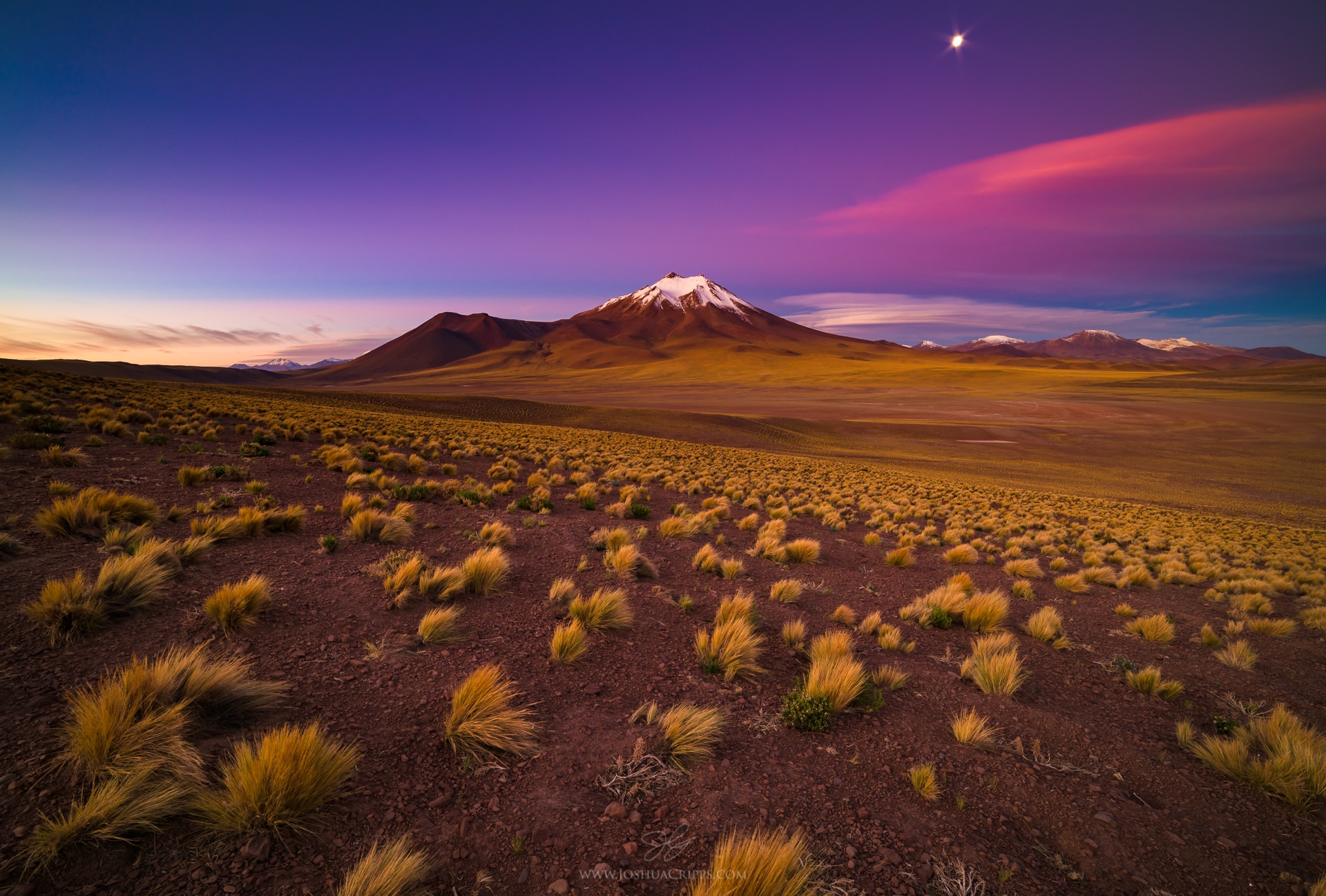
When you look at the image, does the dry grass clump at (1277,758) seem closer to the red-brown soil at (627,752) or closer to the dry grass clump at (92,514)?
the red-brown soil at (627,752)

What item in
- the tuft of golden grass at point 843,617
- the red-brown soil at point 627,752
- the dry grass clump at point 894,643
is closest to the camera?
the red-brown soil at point 627,752

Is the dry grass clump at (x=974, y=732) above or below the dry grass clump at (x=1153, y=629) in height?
above

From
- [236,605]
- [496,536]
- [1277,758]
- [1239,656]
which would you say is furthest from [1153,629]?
[236,605]

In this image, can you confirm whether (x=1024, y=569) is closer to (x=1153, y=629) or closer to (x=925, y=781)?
(x=1153, y=629)

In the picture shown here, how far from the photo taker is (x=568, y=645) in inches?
185

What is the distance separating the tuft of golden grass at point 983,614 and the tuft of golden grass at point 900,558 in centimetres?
326

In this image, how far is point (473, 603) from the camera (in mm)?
5695

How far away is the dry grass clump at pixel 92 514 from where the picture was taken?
546cm

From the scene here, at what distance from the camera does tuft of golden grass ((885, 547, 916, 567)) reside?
1041 centimetres

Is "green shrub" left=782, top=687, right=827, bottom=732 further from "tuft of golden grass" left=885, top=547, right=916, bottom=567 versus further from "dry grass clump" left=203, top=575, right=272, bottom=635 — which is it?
"tuft of golden grass" left=885, top=547, right=916, bottom=567

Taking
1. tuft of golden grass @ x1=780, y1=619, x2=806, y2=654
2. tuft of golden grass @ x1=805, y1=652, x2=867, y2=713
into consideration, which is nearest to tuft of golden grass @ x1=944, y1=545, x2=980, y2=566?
tuft of golden grass @ x1=780, y1=619, x2=806, y2=654

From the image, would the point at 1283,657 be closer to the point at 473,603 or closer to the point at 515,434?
the point at 473,603

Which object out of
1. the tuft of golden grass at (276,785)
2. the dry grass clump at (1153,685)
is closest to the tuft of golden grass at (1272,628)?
the dry grass clump at (1153,685)

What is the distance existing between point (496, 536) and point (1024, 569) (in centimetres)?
1083
